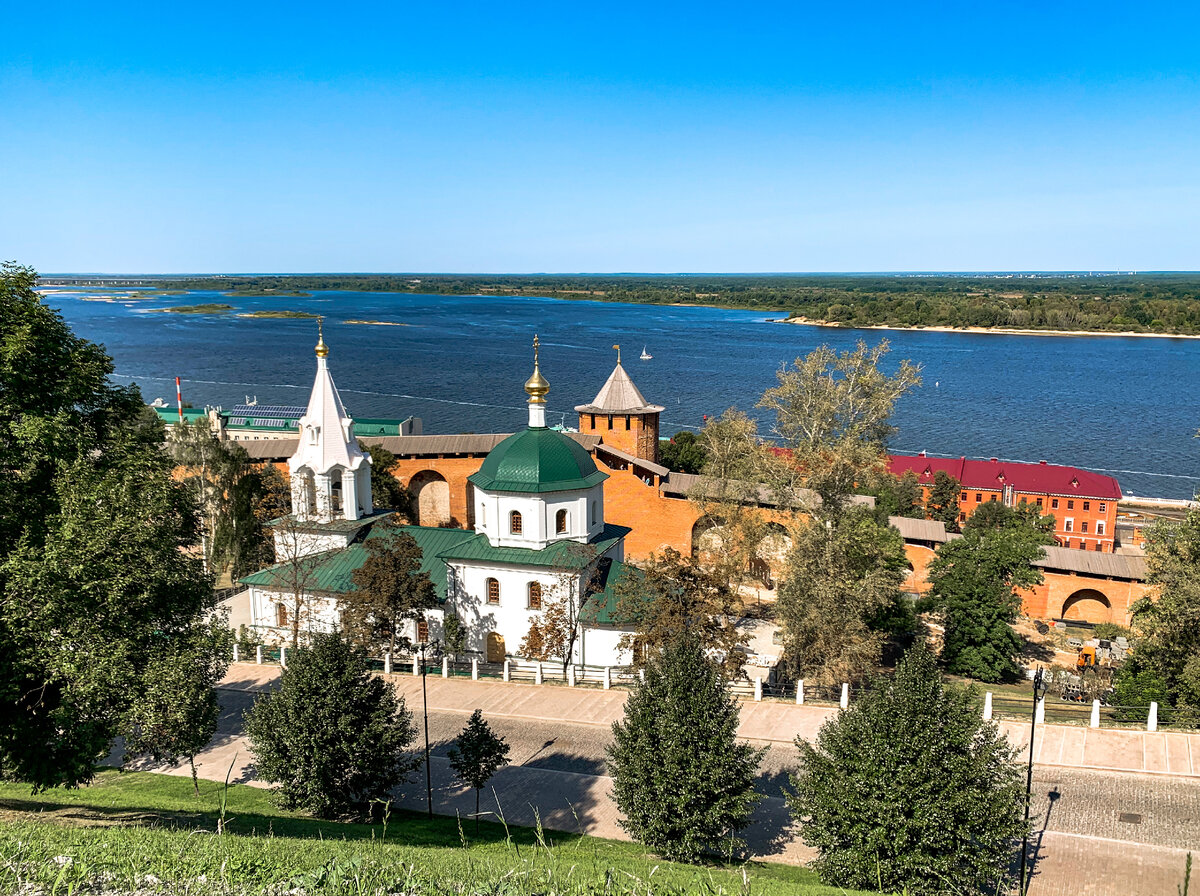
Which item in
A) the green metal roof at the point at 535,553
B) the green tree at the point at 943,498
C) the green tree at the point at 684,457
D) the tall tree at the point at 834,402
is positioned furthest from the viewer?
the green tree at the point at 684,457

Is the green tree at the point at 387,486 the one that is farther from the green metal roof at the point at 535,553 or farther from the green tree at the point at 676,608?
the green tree at the point at 676,608

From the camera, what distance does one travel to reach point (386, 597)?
19.1 meters

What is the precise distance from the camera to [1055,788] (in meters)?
14.3

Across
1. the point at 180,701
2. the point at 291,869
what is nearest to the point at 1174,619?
the point at 291,869

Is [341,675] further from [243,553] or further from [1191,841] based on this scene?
[243,553]

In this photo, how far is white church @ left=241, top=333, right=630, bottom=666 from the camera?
67.5 ft

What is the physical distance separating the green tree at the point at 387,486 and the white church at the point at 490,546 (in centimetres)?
766

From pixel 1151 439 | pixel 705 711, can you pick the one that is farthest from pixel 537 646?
pixel 1151 439

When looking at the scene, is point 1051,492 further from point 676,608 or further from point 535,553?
point 676,608

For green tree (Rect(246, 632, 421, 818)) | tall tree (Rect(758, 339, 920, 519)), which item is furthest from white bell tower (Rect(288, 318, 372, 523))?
tall tree (Rect(758, 339, 920, 519))

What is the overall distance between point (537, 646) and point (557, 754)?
3.95 metres

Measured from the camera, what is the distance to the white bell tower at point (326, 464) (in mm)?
22766

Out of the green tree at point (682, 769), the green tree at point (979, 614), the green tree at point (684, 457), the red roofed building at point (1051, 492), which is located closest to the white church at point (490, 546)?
the green tree at point (682, 769)

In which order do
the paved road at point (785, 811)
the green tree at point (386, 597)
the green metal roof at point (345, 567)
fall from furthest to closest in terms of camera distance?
the green metal roof at point (345, 567)
the green tree at point (386, 597)
the paved road at point (785, 811)
